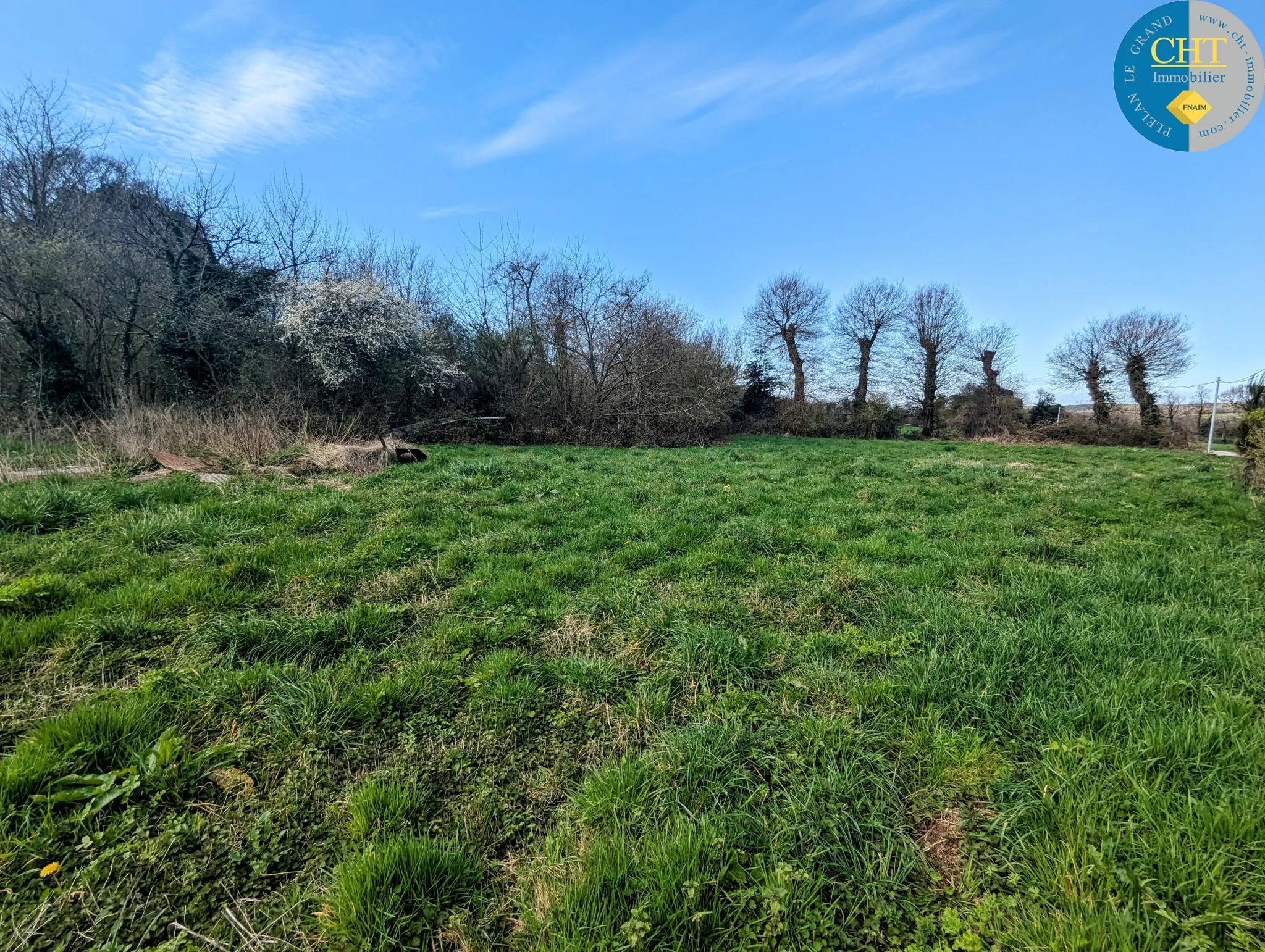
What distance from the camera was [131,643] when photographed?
9.14ft

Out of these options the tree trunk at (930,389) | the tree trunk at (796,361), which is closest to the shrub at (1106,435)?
the tree trunk at (930,389)

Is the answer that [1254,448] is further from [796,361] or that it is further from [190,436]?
[796,361]

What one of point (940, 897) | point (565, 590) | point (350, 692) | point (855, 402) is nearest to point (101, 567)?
point (350, 692)

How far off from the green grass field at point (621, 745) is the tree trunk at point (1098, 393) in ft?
90.2

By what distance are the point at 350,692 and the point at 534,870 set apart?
1444 mm

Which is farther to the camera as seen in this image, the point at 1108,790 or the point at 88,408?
the point at 88,408

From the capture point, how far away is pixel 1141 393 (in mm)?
23969

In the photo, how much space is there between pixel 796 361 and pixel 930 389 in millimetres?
8235

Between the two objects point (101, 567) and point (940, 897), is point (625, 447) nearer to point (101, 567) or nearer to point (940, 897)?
point (101, 567)

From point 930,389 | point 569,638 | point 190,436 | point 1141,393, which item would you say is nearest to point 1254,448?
point 569,638

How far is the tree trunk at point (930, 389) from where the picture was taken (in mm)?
28203

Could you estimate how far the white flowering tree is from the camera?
47.7ft

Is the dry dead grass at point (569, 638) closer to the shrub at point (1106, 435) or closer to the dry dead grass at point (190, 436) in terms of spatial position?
the dry dead grass at point (190, 436)

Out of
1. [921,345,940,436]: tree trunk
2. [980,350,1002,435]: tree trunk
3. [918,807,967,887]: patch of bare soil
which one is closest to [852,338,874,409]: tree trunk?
[921,345,940,436]: tree trunk
